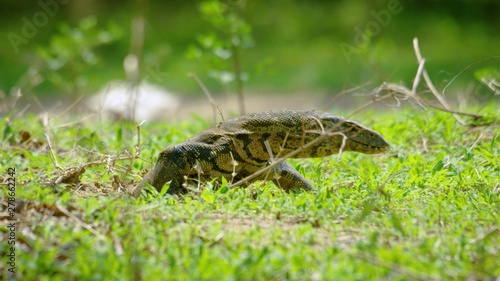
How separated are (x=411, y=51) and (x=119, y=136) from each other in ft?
39.9

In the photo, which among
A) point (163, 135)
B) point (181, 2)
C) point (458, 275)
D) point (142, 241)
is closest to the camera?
point (458, 275)

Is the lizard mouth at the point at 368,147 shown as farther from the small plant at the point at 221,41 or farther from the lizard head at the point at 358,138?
the small plant at the point at 221,41

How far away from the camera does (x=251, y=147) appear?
15.3ft

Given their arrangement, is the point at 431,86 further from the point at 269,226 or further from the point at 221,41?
the point at 221,41

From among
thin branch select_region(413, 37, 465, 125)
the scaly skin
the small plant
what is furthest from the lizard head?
the small plant

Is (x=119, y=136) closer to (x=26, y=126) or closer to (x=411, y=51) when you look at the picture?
(x=26, y=126)

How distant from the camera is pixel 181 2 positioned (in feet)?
72.0

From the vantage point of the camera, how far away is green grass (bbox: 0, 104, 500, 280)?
10.7 feet

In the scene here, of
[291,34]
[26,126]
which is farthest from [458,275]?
[291,34]

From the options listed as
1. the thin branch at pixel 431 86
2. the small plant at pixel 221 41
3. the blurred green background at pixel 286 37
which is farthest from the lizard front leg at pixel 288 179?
the blurred green background at pixel 286 37

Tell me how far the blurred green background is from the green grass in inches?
379

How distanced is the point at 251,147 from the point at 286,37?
1508 cm

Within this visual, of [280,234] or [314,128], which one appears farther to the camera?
[314,128]

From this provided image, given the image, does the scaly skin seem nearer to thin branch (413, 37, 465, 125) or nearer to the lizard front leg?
the lizard front leg
